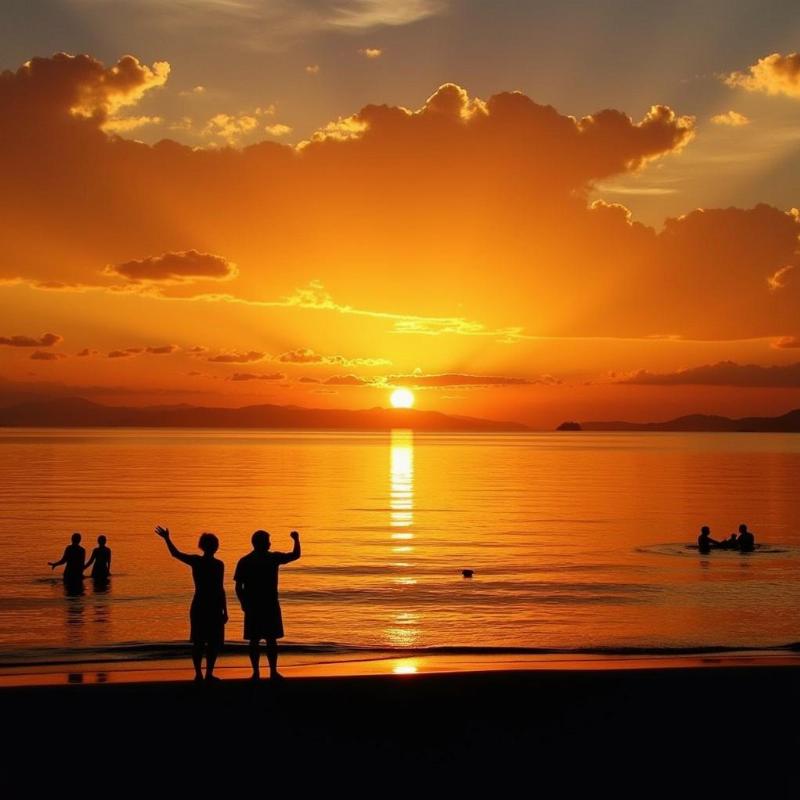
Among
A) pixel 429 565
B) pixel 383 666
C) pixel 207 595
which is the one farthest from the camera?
pixel 429 565

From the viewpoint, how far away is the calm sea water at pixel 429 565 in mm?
26891

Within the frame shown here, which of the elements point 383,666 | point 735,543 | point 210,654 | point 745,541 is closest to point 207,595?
point 210,654

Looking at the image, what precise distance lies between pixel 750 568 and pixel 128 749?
3392 cm

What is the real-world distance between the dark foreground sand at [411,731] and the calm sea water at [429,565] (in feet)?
24.0

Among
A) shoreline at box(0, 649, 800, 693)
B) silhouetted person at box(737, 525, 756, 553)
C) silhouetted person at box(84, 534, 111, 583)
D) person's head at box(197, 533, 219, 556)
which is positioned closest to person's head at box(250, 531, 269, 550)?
person's head at box(197, 533, 219, 556)

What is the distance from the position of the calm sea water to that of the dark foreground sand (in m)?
7.32

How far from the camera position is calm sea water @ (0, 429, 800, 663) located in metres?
26.9

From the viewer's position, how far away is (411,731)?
572 inches

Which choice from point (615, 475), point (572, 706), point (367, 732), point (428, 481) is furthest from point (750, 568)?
point (615, 475)

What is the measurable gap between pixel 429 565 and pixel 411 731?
2705cm

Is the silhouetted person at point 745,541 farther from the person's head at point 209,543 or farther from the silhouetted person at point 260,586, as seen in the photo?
the person's head at point 209,543

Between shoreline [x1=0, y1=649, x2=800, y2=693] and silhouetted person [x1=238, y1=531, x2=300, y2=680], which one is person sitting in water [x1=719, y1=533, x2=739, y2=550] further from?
silhouetted person [x1=238, y1=531, x2=300, y2=680]

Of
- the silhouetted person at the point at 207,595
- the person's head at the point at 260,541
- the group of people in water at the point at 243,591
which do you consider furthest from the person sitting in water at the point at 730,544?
the person's head at the point at 260,541

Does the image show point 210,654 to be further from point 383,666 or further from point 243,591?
point 383,666
